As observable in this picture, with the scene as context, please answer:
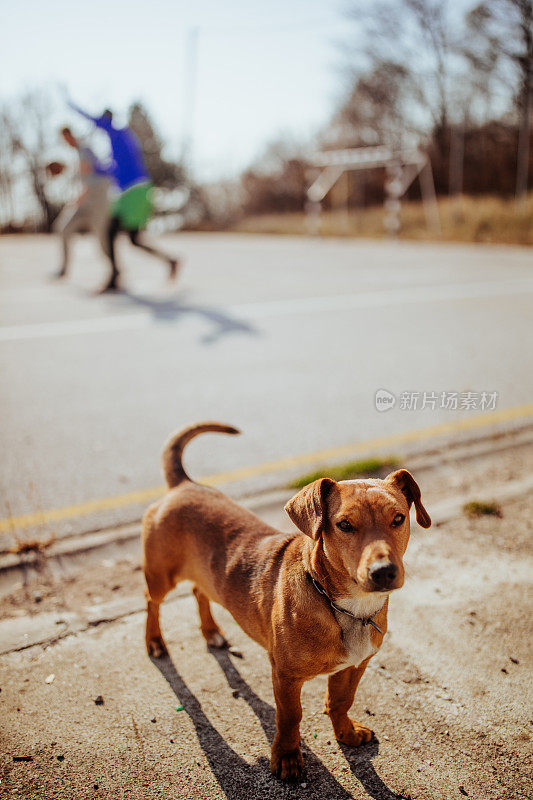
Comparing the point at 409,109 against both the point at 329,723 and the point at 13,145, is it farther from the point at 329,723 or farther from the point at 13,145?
the point at 329,723

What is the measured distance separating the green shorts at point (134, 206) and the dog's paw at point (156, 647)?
7.31 meters

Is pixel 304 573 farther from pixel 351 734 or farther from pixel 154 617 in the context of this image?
pixel 154 617

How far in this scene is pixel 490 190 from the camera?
25422 millimetres

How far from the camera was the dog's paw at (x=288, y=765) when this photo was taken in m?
1.92

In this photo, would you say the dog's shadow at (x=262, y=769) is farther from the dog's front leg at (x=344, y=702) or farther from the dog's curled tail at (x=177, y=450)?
the dog's curled tail at (x=177, y=450)

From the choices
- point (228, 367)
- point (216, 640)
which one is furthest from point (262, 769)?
point (228, 367)

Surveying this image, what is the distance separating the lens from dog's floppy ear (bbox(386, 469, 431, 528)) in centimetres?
193

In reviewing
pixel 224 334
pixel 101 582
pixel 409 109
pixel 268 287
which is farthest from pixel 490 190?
pixel 101 582

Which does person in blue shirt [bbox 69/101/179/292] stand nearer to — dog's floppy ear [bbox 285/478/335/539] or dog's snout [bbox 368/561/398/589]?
dog's floppy ear [bbox 285/478/335/539]

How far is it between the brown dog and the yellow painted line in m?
1.13

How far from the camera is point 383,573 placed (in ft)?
5.30

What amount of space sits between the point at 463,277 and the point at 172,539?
352 inches

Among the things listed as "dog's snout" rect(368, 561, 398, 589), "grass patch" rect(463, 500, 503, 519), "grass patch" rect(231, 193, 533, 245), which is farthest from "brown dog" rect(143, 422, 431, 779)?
"grass patch" rect(231, 193, 533, 245)

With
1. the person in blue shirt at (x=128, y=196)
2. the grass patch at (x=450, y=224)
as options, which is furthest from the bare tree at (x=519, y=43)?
the person in blue shirt at (x=128, y=196)
